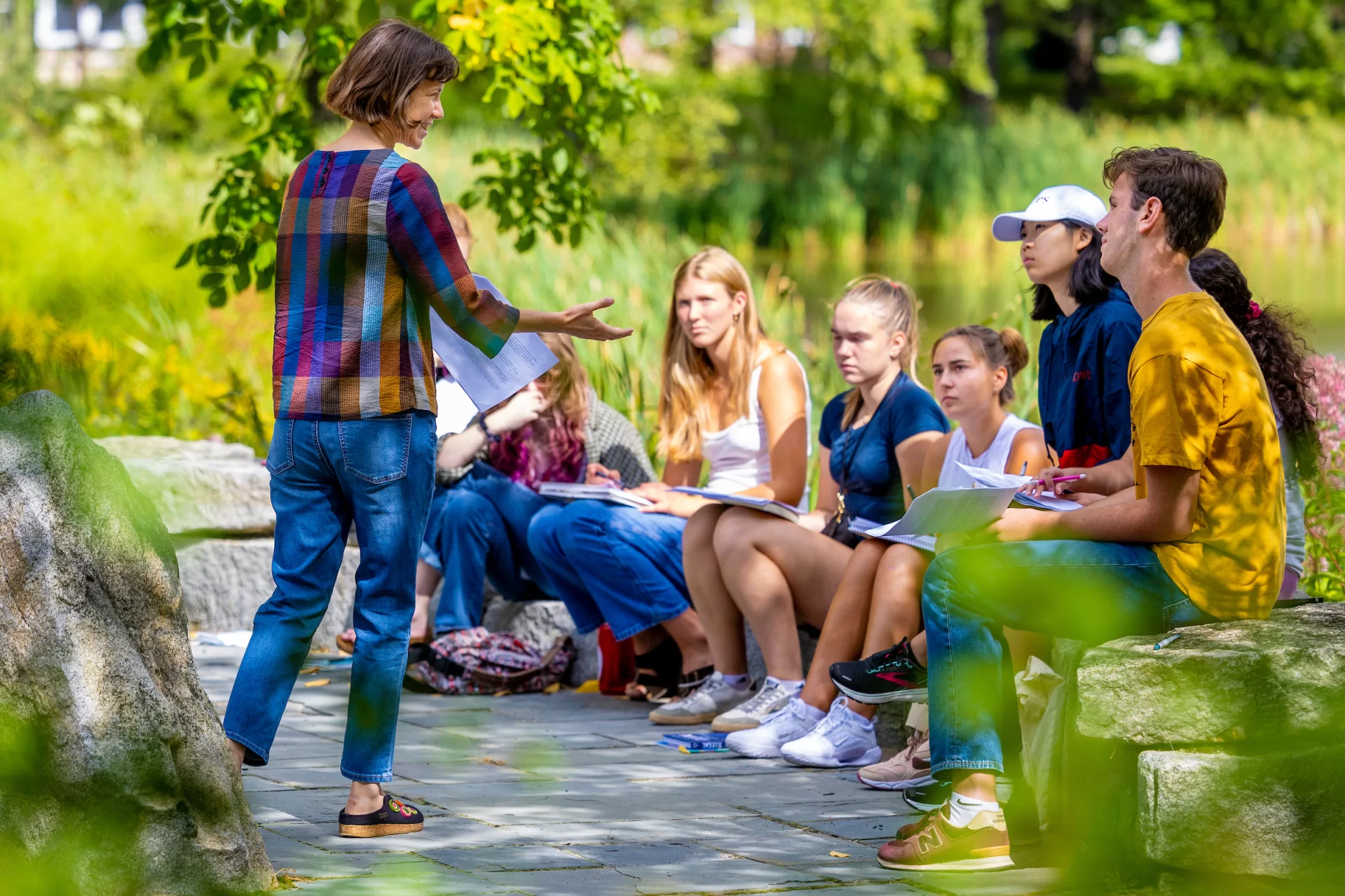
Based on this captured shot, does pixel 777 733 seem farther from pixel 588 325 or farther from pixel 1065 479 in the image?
pixel 588 325

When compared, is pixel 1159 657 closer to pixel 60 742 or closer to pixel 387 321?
pixel 387 321

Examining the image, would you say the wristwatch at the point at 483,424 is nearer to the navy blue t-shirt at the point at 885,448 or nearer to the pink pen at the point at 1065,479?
the navy blue t-shirt at the point at 885,448

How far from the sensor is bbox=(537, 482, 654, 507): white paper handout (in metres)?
5.17

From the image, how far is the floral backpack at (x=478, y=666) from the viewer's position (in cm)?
→ 535

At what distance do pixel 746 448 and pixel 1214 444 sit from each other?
2212mm

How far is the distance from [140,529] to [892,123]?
29.5 metres

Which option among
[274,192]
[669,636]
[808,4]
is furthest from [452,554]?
[808,4]

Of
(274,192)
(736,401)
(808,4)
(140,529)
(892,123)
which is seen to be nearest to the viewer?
(140,529)

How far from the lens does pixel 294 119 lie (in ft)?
21.6

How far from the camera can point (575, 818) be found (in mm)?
3672

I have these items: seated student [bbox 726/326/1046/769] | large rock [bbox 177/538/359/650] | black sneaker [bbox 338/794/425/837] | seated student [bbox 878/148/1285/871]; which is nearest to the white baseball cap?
seated student [bbox 726/326/1046/769]

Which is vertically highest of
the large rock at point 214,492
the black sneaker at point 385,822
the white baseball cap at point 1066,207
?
the white baseball cap at point 1066,207

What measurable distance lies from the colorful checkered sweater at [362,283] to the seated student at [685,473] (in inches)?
70.5

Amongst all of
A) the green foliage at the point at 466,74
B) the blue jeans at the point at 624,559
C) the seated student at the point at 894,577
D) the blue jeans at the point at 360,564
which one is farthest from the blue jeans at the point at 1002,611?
the green foliage at the point at 466,74
